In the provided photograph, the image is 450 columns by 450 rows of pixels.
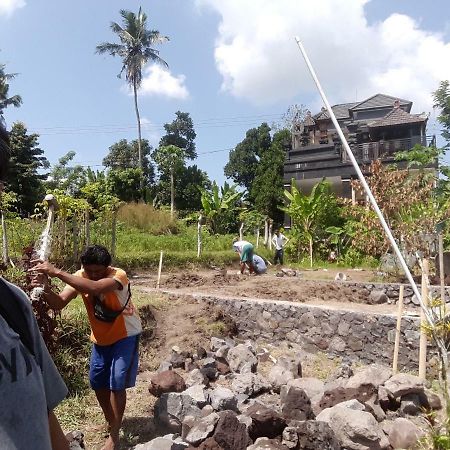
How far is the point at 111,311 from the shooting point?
3.49m

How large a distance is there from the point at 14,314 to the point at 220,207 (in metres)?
21.3

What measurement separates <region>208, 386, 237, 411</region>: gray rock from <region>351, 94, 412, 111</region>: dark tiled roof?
90.4 ft

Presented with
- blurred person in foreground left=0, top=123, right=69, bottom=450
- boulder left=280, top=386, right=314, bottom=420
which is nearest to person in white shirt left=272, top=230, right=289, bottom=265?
boulder left=280, top=386, right=314, bottom=420

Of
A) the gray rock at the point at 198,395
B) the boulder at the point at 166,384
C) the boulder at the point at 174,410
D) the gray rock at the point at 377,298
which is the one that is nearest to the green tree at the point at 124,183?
the gray rock at the point at 377,298

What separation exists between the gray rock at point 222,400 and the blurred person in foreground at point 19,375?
344cm

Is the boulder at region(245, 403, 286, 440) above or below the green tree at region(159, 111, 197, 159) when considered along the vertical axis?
below

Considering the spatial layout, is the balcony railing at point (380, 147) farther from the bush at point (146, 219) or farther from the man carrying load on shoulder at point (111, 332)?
the man carrying load on shoulder at point (111, 332)

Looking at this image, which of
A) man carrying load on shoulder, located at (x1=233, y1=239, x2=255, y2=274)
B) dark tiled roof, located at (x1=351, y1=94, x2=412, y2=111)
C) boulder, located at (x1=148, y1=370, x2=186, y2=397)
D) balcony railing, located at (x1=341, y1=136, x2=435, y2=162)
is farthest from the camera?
dark tiled roof, located at (x1=351, y1=94, x2=412, y2=111)

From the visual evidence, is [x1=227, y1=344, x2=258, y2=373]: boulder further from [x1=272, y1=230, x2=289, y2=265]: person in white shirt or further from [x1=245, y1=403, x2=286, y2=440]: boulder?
[x1=272, y1=230, x2=289, y2=265]: person in white shirt

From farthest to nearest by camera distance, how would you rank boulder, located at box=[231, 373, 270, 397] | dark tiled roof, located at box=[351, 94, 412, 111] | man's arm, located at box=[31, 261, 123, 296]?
dark tiled roof, located at box=[351, 94, 412, 111], boulder, located at box=[231, 373, 270, 397], man's arm, located at box=[31, 261, 123, 296]

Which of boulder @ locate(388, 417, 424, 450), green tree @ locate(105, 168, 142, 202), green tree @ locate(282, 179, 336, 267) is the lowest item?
boulder @ locate(388, 417, 424, 450)

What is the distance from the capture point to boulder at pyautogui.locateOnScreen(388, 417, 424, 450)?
3.90m

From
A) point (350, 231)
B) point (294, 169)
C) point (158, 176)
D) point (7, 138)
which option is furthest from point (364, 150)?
point (7, 138)

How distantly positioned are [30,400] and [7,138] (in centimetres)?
58
